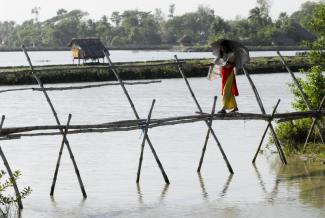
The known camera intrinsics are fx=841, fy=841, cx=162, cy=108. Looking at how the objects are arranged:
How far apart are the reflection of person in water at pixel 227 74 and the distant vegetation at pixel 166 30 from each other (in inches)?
2865

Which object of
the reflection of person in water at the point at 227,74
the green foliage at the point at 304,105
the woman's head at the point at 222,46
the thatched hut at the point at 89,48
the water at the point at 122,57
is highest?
the woman's head at the point at 222,46

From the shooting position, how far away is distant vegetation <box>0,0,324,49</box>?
289ft

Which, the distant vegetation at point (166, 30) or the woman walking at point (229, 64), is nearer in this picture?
the woman walking at point (229, 64)

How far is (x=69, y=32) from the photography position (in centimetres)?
10406

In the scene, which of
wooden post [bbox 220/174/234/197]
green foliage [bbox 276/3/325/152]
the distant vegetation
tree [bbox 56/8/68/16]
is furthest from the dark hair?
tree [bbox 56/8/68/16]

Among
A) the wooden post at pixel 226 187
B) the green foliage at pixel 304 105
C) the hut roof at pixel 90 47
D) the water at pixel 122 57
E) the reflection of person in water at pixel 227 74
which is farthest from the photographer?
the water at pixel 122 57

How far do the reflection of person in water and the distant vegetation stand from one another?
72777 millimetres

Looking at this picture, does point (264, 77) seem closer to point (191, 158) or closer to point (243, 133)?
point (243, 133)

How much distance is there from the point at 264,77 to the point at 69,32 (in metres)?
67.1

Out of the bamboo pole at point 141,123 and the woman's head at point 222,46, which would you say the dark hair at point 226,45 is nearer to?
the woman's head at point 222,46

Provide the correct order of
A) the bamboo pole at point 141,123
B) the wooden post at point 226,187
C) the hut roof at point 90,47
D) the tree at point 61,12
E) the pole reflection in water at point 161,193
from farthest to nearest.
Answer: the tree at point 61,12, the hut roof at point 90,47, the wooden post at point 226,187, the pole reflection in water at point 161,193, the bamboo pole at point 141,123

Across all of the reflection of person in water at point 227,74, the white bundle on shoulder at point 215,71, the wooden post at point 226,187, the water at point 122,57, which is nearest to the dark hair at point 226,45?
the reflection of person in water at point 227,74

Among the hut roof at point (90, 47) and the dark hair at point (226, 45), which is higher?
the dark hair at point (226, 45)

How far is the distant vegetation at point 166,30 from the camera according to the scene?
8812 cm
